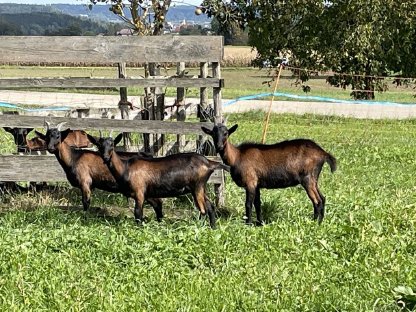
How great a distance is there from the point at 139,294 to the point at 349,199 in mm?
4513

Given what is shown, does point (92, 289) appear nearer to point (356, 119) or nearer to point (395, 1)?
point (356, 119)

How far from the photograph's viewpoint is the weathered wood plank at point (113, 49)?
31.6 feet

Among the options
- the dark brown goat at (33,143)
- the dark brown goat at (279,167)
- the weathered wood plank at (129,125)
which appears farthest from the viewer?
the dark brown goat at (33,143)

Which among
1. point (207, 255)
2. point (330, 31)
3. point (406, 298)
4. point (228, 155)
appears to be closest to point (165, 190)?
point (228, 155)

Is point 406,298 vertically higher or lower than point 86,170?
higher

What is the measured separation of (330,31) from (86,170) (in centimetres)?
1596

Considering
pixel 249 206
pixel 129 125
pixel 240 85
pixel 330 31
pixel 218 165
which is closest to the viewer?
pixel 218 165

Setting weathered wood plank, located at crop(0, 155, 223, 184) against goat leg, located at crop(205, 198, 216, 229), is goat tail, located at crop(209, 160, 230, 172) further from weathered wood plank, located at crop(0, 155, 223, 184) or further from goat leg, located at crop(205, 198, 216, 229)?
weathered wood plank, located at crop(0, 155, 223, 184)

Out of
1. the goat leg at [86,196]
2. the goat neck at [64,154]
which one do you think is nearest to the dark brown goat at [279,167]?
the goat leg at [86,196]

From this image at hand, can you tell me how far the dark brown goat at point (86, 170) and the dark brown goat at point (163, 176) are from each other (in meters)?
0.38

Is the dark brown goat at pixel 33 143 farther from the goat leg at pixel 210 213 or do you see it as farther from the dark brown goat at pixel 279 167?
the goat leg at pixel 210 213

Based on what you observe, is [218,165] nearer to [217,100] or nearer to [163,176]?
[163,176]

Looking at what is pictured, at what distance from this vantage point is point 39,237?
7.84 meters

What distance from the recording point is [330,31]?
78.6 feet
